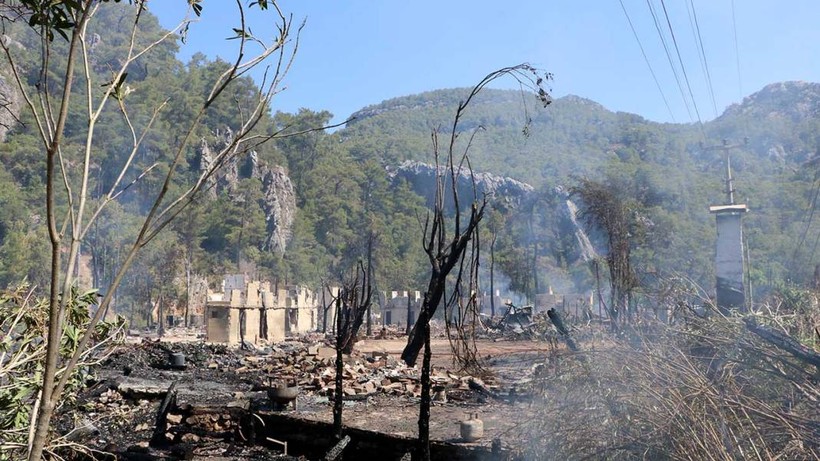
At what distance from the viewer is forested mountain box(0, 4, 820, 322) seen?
44438 millimetres

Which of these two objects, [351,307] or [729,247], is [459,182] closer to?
[729,247]

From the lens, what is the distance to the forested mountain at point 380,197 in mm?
44438

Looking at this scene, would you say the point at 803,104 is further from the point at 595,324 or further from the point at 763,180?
the point at 595,324

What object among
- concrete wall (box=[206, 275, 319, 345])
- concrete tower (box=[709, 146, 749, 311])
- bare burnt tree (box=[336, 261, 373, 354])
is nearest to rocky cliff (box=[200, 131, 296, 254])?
concrete wall (box=[206, 275, 319, 345])

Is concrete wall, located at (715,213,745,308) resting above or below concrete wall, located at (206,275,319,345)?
above

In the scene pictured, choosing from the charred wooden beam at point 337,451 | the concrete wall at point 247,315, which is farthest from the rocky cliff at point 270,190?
the charred wooden beam at point 337,451

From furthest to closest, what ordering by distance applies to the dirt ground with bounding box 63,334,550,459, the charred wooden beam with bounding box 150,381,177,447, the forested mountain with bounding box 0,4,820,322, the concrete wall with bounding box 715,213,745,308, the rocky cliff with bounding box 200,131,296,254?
the rocky cliff with bounding box 200,131,296,254, the forested mountain with bounding box 0,4,820,322, the concrete wall with bounding box 715,213,745,308, the charred wooden beam with bounding box 150,381,177,447, the dirt ground with bounding box 63,334,550,459

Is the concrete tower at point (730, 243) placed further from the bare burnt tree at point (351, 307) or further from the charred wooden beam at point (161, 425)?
the charred wooden beam at point (161, 425)

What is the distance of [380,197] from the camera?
88375 mm

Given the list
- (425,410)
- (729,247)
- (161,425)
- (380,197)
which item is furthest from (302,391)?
(380,197)

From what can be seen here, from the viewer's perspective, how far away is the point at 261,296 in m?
29.5

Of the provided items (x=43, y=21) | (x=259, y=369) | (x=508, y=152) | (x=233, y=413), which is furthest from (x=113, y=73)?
(x=508, y=152)

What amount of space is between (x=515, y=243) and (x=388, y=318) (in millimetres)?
23985

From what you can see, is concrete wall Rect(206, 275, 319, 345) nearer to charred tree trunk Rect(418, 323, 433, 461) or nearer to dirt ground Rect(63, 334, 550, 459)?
dirt ground Rect(63, 334, 550, 459)
